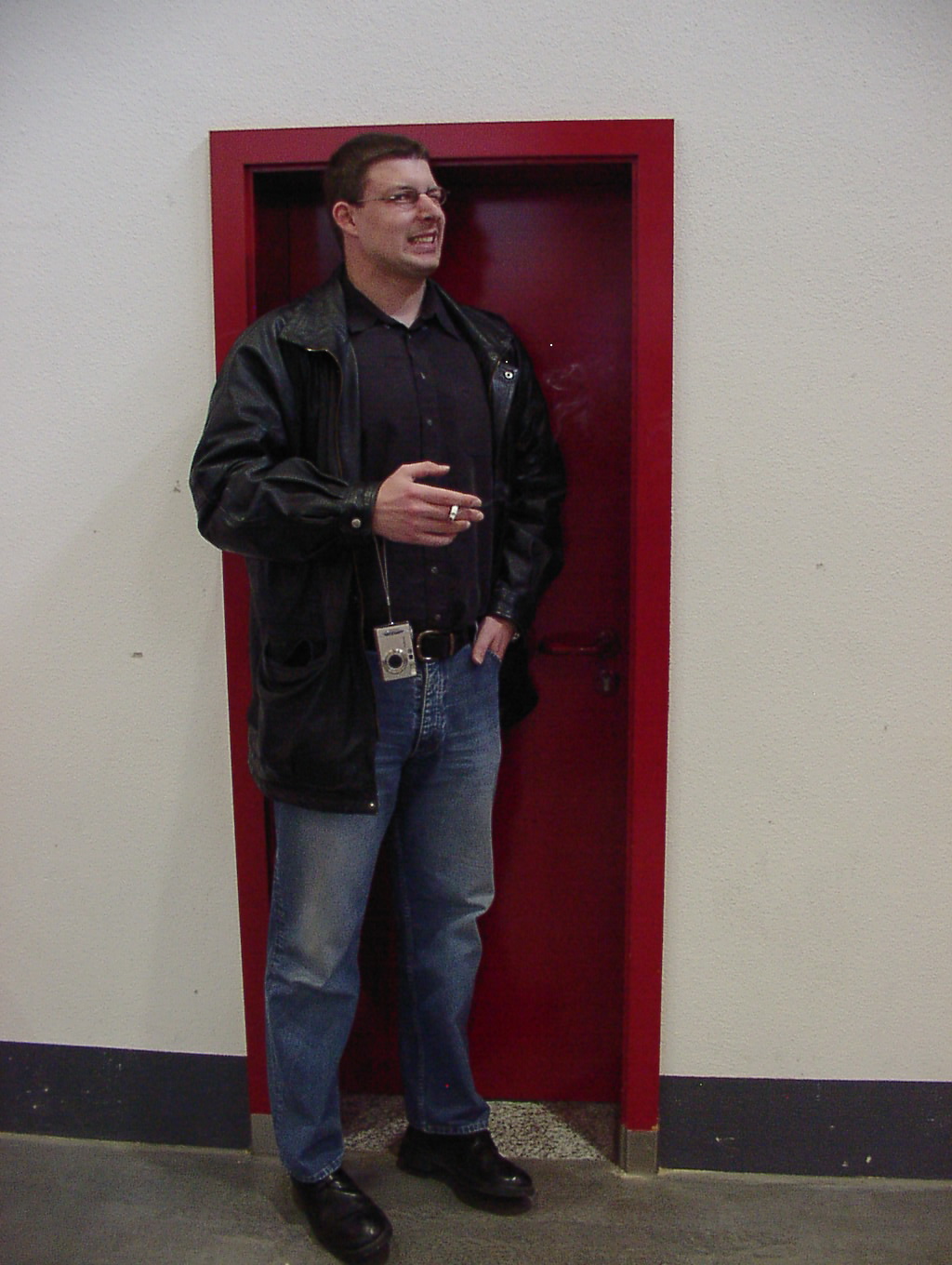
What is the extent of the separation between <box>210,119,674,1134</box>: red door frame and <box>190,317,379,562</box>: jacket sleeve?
0.23 meters

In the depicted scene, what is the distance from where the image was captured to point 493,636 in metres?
1.82

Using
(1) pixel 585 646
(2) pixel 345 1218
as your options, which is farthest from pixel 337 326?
(2) pixel 345 1218

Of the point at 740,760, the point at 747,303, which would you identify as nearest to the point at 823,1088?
the point at 740,760

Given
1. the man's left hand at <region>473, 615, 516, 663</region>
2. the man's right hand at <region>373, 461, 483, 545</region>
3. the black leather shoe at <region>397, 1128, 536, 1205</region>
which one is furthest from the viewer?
the black leather shoe at <region>397, 1128, 536, 1205</region>

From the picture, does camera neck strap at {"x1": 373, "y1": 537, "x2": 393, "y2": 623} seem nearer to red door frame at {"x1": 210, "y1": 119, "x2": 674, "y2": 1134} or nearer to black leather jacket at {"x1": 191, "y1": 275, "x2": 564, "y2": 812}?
black leather jacket at {"x1": 191, "y1": 275, "x2": 564, "y2": 812}

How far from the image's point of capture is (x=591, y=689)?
6.99 feet

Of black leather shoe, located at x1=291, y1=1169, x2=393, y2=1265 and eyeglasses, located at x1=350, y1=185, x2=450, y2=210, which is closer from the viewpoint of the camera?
eyeglasses, located at x1=350, y1=185, x2=450, y2=210

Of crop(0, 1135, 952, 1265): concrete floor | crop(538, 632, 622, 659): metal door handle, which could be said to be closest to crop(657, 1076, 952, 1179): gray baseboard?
crop(0, 1135, 952, 1265): concrete floor

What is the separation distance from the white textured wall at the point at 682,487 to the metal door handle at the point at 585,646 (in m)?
0.19

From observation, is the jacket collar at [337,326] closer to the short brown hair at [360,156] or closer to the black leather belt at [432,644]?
the short brown hair at [360,156]

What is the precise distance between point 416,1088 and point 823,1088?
74 cm

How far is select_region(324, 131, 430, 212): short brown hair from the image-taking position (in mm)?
1676

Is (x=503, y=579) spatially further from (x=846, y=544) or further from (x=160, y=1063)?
(x=160, y=1063)

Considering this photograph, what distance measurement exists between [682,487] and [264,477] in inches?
28.4
